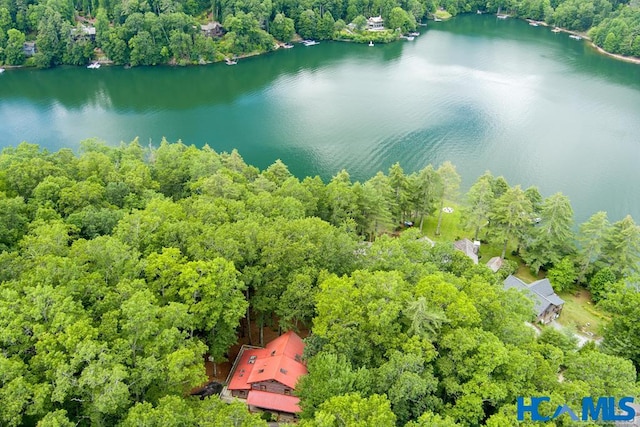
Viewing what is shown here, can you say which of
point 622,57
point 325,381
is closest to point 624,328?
point 325,381

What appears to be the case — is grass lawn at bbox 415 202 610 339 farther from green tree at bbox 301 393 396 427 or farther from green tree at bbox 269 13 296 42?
green tree at bbox 269 13 296 42

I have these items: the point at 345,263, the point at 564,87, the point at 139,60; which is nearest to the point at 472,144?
the point at 564,87

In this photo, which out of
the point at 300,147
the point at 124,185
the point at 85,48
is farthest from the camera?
the point at 85,48

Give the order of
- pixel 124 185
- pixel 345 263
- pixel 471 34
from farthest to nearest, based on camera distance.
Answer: pixel 471 34
pixel 124 185
pixel 345 263

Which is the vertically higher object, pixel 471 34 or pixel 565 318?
pixel 471 34

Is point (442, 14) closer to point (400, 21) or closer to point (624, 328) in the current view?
point (400, 21)

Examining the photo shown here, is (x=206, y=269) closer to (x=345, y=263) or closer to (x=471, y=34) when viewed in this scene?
(x=345, y=263)

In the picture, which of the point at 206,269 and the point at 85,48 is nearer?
the point at 206,269
